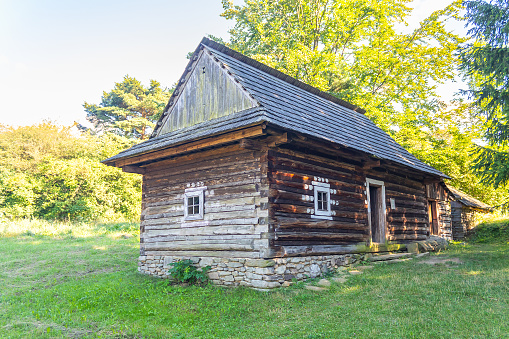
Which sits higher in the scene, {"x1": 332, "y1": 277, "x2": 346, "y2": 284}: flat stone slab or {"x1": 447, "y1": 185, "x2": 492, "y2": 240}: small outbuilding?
{"x1": 447, "y1": 185, "x2": 492, "y2": 240}: small outbuilding

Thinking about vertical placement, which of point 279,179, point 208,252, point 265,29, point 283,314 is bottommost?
point 283,314

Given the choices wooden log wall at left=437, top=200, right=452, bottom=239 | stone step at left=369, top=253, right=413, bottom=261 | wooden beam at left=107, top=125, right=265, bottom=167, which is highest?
wooden beam at left=107, top=125, right=265, bottom=167

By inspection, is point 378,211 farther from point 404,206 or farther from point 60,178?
point 60,178

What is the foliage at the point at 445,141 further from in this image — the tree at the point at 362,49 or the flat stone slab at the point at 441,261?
the flat stone slab at the point at 441,261

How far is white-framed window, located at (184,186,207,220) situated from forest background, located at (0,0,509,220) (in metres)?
12.1

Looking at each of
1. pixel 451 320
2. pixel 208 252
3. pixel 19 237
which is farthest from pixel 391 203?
pixel 19 237

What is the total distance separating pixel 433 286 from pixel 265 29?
19.8 metres

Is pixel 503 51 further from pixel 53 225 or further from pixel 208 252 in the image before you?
pixel 53 225

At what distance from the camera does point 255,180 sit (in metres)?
9.13

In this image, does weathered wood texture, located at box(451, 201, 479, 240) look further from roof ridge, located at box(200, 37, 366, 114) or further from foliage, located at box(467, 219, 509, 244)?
roof ridge, located at box(200, 37, 366, 114)

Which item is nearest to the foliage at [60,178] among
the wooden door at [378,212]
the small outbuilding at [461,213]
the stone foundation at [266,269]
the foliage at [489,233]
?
the stone foundation at [266,269]

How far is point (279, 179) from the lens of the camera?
9242mm

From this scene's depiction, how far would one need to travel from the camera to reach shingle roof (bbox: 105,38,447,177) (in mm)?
9148

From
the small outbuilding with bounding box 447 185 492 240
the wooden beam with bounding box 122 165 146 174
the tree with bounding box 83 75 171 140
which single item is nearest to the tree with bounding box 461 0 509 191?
the wooden beam with bounding box 122 165 146 174
